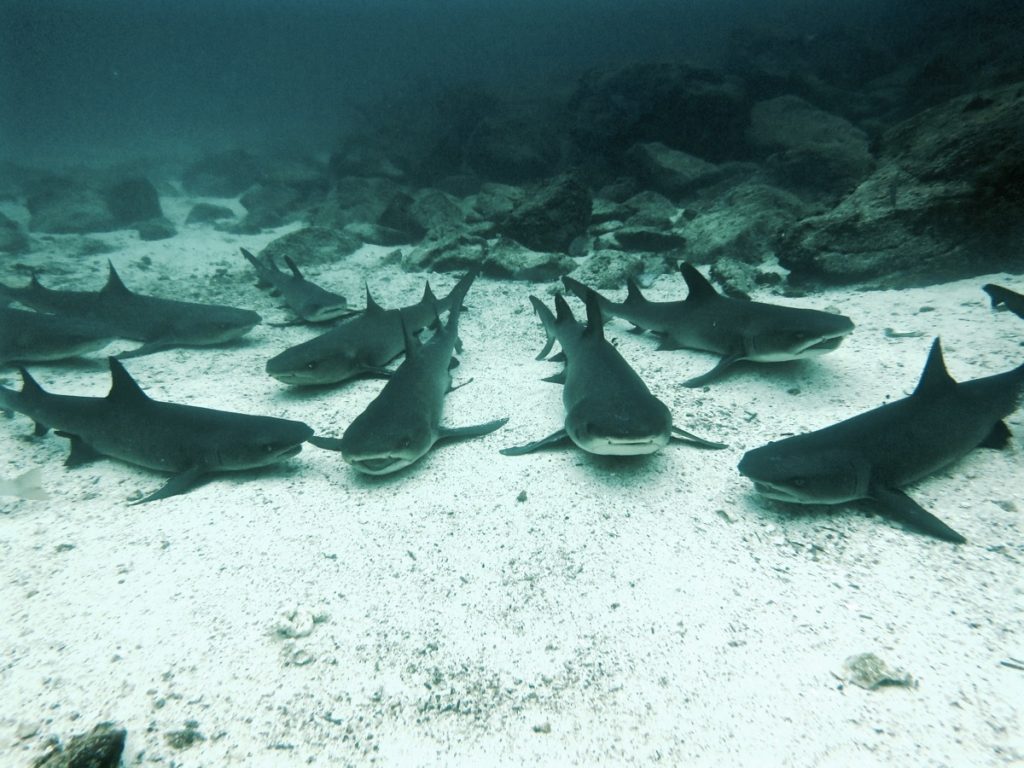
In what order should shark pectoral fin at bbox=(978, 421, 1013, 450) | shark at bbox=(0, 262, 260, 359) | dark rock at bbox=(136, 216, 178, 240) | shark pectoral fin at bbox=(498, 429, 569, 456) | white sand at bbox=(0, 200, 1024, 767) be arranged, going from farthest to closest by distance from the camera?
dark rock at bbox=(136, 216, 178, 240) → shark at bbox=(0, 262, 260, 359) → shark pectoral fin at bbox=(498, 429, 569, 456) → shark pectoral fin at bbox=(978, 421, 1013, 450) → white sand at bbox=(0, 200, 1024, 767)

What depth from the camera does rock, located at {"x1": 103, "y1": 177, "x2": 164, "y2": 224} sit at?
1616 cm

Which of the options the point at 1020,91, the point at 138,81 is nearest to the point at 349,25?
the point at 138,81

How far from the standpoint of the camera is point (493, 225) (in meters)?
12.1

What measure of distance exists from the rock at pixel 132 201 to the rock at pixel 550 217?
14.3 m

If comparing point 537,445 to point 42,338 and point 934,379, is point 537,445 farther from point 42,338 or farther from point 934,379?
point 42,338

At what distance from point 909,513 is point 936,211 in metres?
5.68

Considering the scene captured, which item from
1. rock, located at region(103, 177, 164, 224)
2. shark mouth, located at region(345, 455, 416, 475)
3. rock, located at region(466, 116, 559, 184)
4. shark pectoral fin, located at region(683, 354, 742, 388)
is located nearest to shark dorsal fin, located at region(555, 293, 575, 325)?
shark pectoral fin, located at region(683, 354, 742, 388)

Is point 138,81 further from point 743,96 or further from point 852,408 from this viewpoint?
point 852,408

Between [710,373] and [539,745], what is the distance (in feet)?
13.1

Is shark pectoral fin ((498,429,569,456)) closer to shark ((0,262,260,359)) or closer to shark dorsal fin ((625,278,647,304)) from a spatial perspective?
shark dorsal fin ((625,278,647,304))

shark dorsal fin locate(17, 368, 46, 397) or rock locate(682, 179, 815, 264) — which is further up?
rock locate(682, 179, 815, 264)

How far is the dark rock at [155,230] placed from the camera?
1420 cm

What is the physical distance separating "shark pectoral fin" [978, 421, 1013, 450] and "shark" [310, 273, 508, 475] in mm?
3869

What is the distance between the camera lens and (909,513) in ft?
9.28
